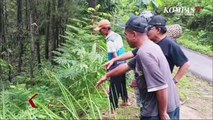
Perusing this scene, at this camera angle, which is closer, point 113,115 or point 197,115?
point 113,115

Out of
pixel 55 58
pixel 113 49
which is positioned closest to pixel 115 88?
pixel 113 49

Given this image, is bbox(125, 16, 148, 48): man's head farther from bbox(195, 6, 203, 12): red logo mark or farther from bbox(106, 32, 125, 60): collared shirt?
bbox(195, 6, 203, 12): red logo mark

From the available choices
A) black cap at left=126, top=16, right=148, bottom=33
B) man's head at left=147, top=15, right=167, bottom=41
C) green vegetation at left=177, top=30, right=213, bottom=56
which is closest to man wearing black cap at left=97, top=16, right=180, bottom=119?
black cap at left=126, top=16, right=148, bottom=33

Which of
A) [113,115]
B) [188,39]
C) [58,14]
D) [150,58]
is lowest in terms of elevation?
[188,39]

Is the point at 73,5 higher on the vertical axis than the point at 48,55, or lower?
higher

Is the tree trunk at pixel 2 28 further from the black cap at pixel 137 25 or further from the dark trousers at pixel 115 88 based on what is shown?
the black cap at pixel 137 25

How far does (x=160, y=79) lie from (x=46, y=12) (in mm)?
7759

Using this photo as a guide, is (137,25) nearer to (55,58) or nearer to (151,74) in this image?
(151,74)

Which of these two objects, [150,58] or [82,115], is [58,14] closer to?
[82,115]

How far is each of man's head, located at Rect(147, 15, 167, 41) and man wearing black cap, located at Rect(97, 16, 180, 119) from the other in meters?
0.74

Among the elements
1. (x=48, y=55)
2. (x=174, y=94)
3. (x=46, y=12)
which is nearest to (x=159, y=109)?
(x=174, y=94)

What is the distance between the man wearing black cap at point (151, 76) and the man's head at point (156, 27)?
74cm

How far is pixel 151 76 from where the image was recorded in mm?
2848

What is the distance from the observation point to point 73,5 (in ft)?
34.3
